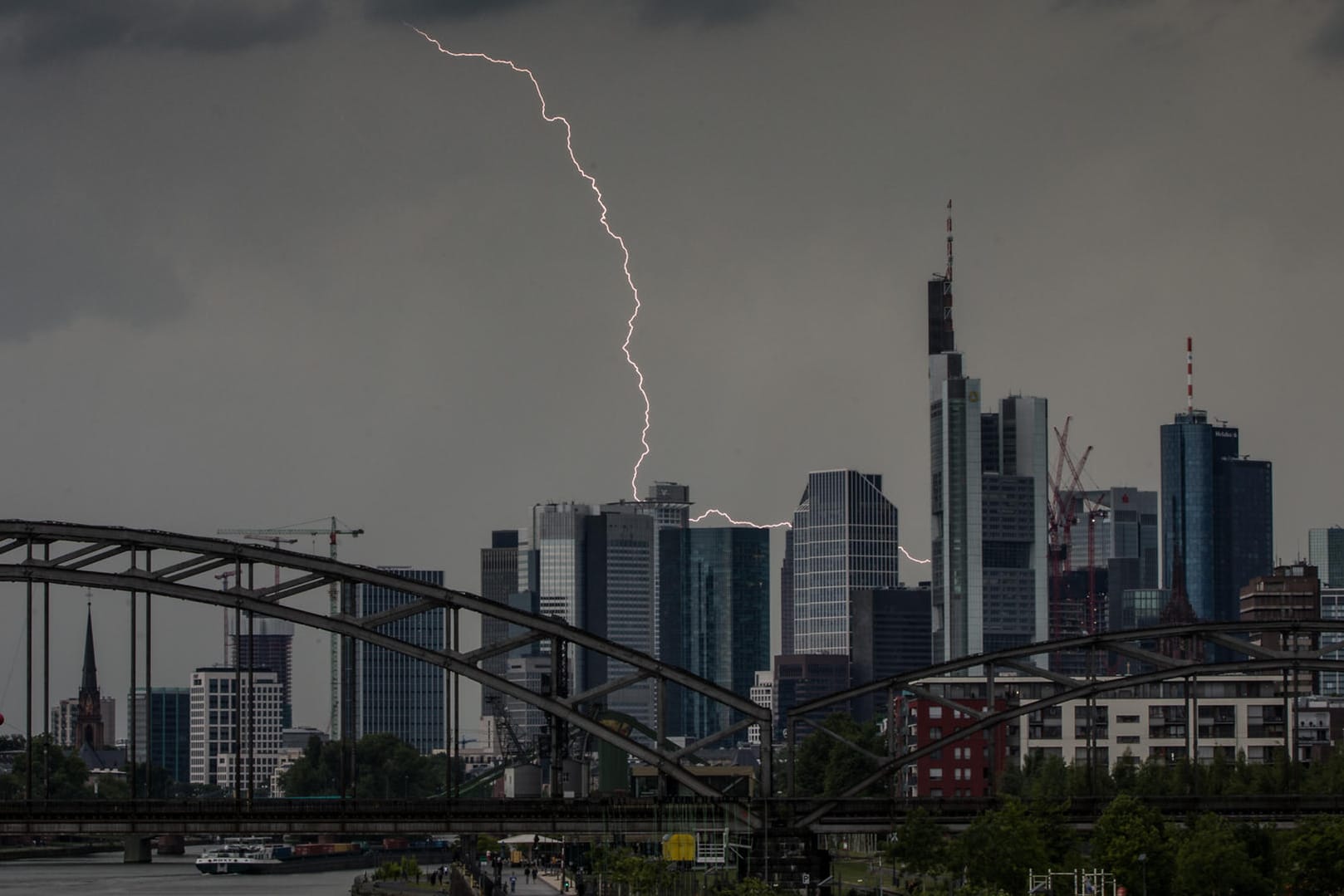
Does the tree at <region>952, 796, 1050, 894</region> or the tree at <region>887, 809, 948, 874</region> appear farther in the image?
the tree at <region>887, 809, 948, 874</region>

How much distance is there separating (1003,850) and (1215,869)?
925cm

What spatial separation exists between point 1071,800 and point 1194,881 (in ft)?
49.2

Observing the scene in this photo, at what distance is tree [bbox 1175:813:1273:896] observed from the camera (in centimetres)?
10675

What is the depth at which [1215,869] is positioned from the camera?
107 m

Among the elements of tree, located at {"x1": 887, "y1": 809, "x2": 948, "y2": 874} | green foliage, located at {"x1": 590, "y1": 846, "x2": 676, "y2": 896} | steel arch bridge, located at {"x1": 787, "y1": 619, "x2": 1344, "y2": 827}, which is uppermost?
steel arch bridge, located at {"x1": 787, "y1": 619, "x2": 1344, "y2": 827}

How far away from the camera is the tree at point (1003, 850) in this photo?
111 meters

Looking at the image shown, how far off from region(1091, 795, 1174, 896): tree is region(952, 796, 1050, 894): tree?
9.36 ft

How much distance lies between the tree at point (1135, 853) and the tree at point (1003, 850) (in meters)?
2.85

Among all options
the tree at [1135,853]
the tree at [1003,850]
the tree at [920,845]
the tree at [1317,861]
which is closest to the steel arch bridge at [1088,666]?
the tree at [920,845]

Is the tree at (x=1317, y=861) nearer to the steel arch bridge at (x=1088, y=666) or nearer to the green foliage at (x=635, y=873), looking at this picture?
the steel arch bridge at (x=1088, y=666)

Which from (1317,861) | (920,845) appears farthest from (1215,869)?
(920,845)

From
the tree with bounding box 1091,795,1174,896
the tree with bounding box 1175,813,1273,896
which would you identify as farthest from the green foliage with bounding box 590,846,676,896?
the tree with bounding box 1175,813,1273,896

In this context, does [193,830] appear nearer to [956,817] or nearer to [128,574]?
[128,574]

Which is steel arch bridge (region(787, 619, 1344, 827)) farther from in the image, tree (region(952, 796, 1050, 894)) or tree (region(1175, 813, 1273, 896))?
tree (region(1175, 813, 1273, 896))
